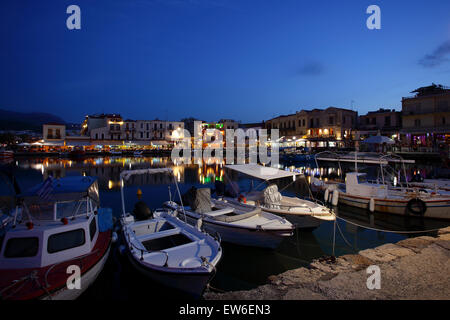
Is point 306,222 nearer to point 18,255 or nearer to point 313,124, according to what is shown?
point 18,255

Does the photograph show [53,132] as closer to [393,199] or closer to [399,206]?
[393,199]

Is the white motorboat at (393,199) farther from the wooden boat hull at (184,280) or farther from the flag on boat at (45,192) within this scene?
the flag on boat at (45,192)

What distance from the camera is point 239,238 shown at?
31.5 feet

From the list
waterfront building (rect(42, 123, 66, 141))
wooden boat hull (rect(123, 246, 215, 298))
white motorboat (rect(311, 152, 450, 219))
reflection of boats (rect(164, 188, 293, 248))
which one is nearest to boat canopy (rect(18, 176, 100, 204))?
wooden boat hull (rect(123, 246, 215, 298))

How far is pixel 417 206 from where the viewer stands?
13.6 metres

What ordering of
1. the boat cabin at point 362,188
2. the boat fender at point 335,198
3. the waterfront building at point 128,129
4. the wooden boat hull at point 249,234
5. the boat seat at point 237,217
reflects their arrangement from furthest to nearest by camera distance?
1. the waterfront building at point 128,129
2. the boat fender at point 335,198
3. the boat cabin at point 362,188
4. the boat seat at point 237,217
5. the wooden boat hull at point 249,234

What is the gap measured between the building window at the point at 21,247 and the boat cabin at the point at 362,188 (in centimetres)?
1648

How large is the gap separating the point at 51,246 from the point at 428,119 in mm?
54636

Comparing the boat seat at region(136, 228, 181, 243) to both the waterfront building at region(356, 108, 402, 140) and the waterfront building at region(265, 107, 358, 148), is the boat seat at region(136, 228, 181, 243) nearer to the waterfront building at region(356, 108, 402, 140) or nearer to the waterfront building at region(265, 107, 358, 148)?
the waterfront building at region(265, 107, 358, 148)

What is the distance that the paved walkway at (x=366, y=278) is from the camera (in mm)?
5004

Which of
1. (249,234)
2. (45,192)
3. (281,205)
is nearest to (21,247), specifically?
(45,192)

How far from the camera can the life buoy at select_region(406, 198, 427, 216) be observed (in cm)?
1347

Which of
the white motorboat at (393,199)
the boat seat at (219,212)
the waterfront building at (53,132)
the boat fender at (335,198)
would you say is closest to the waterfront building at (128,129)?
the waterfront building at (53,132)
